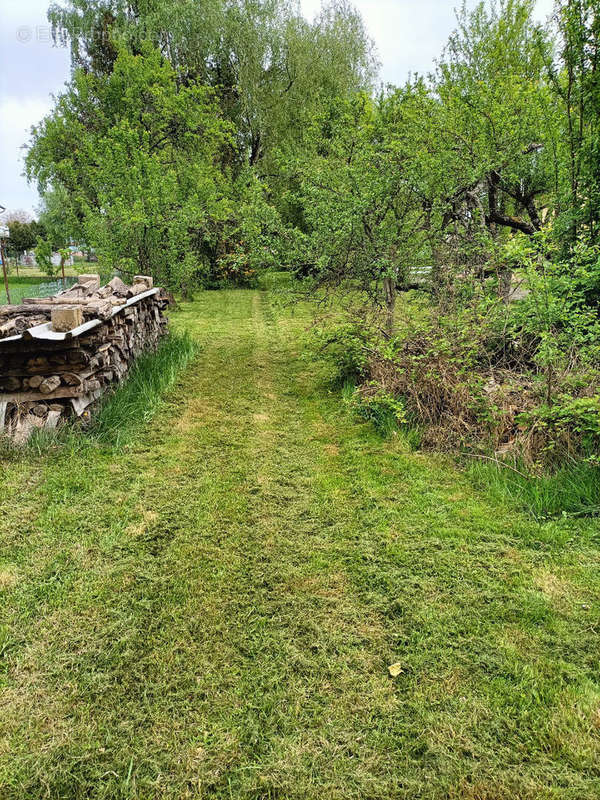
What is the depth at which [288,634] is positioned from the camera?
2.18m

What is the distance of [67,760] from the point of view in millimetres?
1649

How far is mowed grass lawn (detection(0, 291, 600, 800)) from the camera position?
163 centimetres

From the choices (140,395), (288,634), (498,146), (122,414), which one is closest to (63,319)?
(122,414)

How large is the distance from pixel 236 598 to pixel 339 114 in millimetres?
6828

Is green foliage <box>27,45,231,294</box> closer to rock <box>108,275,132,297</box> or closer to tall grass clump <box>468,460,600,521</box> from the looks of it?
rock <box>108,275,132,297</box>

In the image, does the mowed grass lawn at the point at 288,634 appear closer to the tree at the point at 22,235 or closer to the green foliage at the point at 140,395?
the green foliage at the point at 140,395

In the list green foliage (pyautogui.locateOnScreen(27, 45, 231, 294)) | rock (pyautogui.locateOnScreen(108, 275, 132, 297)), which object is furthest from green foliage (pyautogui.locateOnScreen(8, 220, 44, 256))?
rock (pyautogui.locateOnScreen(108, 275, 132, 297))

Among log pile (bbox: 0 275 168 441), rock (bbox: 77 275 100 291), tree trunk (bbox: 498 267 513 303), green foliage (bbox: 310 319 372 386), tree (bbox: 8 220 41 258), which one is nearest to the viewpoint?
log pile (bbox: 0 275 168 441)

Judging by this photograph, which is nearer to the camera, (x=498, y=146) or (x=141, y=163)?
(x=498, y=146)

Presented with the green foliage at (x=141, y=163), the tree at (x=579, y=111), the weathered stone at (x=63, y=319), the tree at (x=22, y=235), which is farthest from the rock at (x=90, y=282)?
the tree at (x=22, y=235)

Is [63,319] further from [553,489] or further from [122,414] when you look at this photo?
[553,489]

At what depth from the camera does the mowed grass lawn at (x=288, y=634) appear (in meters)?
1.63

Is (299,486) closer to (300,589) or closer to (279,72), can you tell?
(300,589)

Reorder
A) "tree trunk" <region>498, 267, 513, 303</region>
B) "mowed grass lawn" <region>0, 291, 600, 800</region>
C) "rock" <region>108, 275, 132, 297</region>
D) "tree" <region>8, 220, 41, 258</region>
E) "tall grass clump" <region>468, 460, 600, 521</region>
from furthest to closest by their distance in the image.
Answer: "tree" <region>8, 220, 41, 258</region> < "rock" <region>108, 275, 132, 297</region> < "tree trunk" <region>498, 267, 513, 303</region> < "tall grass clump" <region>468, 460, 600, 521</region> < "mowed grass lawn" <region>0, 291, 600, 800</region>
